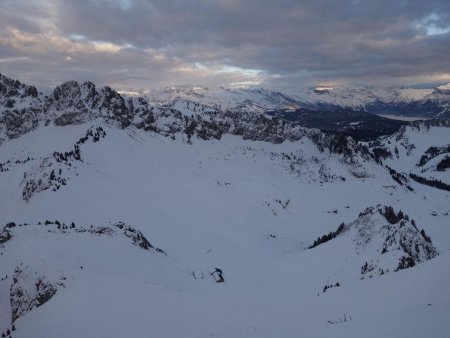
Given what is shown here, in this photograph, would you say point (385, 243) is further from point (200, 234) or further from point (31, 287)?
point (31, 287)

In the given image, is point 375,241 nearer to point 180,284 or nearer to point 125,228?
point 180,284

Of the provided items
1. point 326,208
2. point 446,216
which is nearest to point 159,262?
point 326,208

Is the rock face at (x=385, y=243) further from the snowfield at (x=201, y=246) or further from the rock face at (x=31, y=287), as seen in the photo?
the rock face at (x=31, y=287)

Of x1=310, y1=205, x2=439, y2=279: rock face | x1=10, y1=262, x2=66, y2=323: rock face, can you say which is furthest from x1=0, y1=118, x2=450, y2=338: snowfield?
x1=310, y1=205, x2=439, y2=279: rock face

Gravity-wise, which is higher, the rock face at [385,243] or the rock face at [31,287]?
the rock face at [31,287]

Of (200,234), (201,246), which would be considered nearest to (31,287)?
(201,246)

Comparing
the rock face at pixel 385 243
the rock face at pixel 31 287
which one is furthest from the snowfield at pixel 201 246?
the rock face at pixel 385 243
